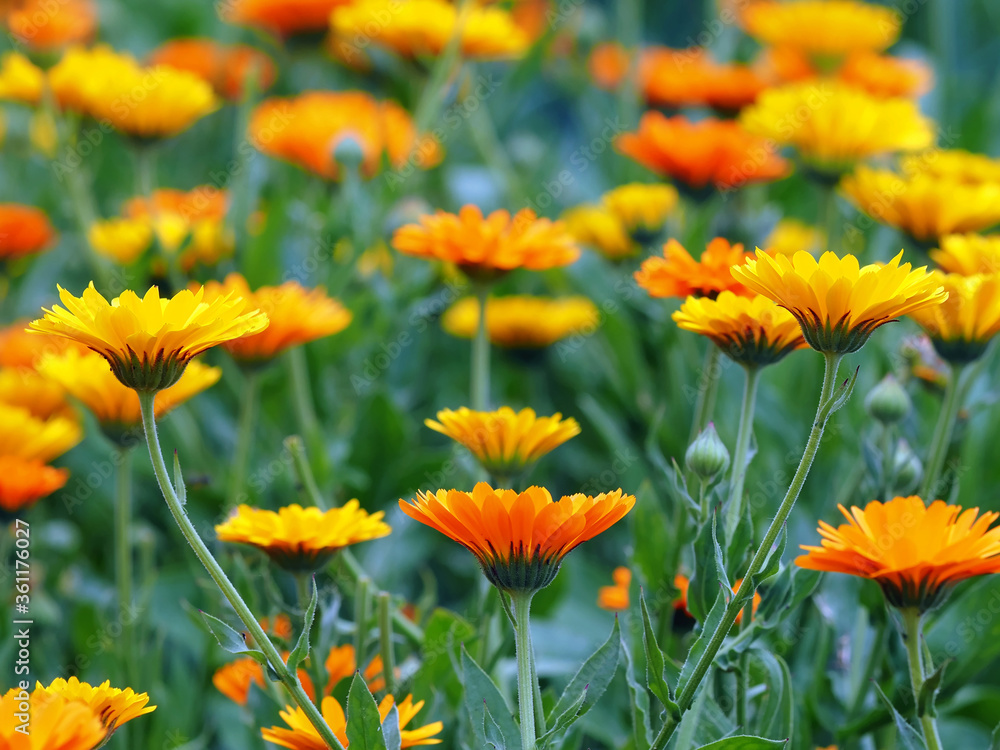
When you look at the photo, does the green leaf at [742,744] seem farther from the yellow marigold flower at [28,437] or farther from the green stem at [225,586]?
the yellow marigold flower at [28,437]

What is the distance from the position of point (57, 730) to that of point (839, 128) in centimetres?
105

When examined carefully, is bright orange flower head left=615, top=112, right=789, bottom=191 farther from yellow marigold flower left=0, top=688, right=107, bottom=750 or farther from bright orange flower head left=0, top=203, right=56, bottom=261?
yellow marigold flower left=0, top=688, right=107, bottom=750

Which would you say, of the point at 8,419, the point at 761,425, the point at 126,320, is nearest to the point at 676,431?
the point at 761,425

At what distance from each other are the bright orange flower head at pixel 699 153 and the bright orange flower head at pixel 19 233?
0.74 metres

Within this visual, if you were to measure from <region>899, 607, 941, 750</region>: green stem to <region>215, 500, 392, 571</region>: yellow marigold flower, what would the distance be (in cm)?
31

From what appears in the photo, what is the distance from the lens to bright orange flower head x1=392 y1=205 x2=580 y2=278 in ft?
2.71

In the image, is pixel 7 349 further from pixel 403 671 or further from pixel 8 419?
pixel 403 671

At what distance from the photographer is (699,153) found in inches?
51.0

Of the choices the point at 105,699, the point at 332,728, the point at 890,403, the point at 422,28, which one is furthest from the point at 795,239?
the point at 105,699

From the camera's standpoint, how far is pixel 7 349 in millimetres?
1167

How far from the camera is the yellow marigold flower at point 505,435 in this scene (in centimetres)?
71

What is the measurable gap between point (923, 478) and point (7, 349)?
921 millimetres

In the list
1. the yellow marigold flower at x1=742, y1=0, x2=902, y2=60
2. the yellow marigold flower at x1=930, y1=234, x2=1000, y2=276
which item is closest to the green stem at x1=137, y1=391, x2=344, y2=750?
the yellow marigold flower at x1=930, y1=234, x2=1000, y2=276

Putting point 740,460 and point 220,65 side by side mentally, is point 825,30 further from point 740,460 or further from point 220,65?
point 740,460
